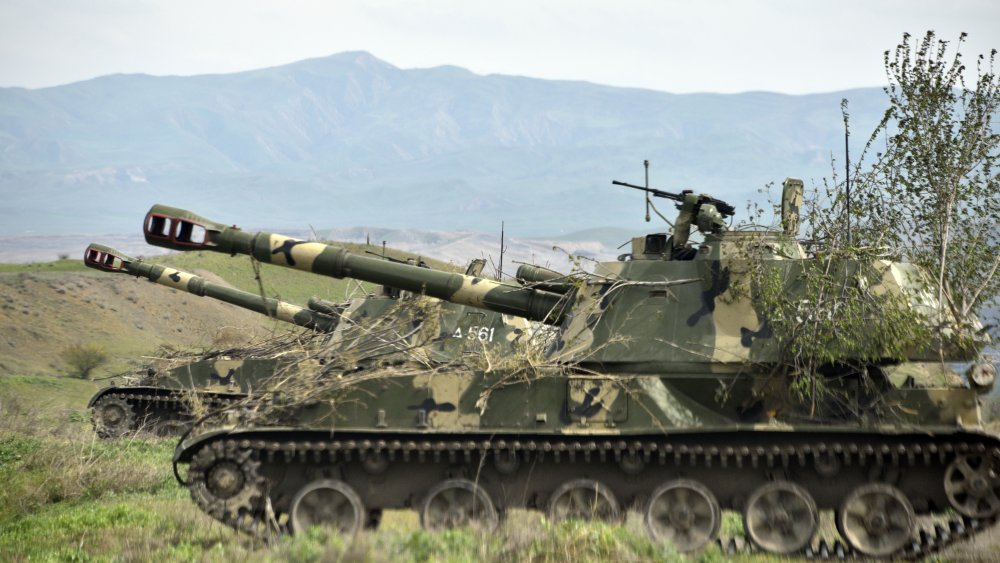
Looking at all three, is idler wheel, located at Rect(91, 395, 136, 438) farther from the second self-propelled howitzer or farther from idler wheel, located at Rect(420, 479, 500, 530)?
idler wheel, located at Rect(420, 479, 500, 530)

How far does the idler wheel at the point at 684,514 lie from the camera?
13.5m

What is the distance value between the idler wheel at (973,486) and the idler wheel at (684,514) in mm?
2533

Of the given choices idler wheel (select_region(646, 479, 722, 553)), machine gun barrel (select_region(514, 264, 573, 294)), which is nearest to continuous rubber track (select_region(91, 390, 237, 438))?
machine gun barrel (select_region(514, 264, 573, 294))

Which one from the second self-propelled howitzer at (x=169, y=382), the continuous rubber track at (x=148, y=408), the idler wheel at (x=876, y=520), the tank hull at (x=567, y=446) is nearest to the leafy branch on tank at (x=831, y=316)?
the tank hull at (x=567, y=446)

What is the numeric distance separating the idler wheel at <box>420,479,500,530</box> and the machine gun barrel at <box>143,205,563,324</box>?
2.36m

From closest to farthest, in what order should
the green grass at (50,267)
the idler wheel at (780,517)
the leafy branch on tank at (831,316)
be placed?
the idler wheel at (780,517) → the leafy branch on tank at (831,316) → the green grass at (50,267)

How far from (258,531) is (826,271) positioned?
23.5ft

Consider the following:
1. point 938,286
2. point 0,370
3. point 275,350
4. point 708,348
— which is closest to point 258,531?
point 708,348

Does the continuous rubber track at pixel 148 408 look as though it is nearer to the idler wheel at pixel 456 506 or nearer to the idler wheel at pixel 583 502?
the idler wheel at pixel 456 506

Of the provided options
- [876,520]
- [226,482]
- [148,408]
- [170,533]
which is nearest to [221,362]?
[148,408]

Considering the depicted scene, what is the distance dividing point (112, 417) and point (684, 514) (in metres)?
15.9

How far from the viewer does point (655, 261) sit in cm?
1475

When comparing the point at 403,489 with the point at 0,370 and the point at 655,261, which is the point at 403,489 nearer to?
the point at 655,261

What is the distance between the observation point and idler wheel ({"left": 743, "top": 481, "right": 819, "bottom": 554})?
43.8 feet
